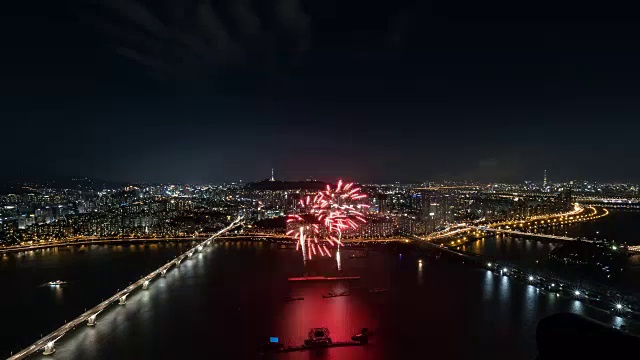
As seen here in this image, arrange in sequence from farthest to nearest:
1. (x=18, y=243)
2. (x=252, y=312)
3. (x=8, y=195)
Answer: (x=8, y=195), (x=18, y=243), (x=252, y=312)

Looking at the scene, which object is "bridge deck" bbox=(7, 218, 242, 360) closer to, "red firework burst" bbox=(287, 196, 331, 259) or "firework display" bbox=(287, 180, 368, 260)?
"red firework burst" bbox=(287, 196, 331, 259)

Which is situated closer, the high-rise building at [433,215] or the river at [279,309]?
the river at [279,309]

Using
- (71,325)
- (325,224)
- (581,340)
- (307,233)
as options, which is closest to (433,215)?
(325,224)

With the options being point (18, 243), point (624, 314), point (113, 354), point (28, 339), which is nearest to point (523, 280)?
point (624, 314)

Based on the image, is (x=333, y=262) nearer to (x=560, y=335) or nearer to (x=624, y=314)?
(x=624, y=314)

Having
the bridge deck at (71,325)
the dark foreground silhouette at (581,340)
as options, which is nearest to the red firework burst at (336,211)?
the bridge deck at (71,325)

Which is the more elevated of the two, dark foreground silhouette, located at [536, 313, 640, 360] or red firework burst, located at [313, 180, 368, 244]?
dark foreground silhouette, located at [536, 313, 640, 360]

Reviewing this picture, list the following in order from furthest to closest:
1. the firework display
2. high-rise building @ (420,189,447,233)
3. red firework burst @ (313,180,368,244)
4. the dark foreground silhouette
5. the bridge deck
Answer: high-rise building @ (420,189,447,233)
red firework burst @ (313,180,368,244)
the firework display
the bridge deck
the dark foreground silhouette

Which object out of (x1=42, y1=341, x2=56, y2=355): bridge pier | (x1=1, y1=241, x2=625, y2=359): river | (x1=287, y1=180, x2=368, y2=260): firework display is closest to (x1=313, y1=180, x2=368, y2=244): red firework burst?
(x1=287, y1=180, x2=368, y2=260): firework display

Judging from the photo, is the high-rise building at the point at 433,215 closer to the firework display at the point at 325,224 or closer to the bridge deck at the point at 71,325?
the firework display at the point at 325,224

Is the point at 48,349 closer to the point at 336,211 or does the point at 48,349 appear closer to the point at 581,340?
the point at 581,340

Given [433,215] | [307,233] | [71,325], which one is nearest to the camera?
[71,325]
